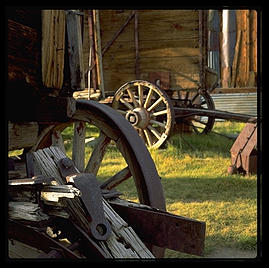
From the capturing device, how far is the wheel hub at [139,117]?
257 inches

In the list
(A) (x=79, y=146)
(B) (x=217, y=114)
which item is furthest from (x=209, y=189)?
(A) (x=79, y=146)

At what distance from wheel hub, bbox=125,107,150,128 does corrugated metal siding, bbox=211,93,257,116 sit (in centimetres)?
572

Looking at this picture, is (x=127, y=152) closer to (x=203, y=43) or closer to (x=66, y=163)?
(x=66, y=163)

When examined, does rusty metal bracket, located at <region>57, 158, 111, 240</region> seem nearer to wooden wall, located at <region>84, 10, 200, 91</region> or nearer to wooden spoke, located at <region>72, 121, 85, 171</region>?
wooden spoke, located at <region>72, 121, 85, 171</region>

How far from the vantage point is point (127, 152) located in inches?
78.4

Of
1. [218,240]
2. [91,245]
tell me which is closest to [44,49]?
[91,245]

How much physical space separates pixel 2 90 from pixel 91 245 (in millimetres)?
816

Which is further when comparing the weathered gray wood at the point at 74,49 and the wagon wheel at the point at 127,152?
the weathered gray wood at the point at 74,49

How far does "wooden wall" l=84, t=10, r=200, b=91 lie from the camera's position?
708 cm

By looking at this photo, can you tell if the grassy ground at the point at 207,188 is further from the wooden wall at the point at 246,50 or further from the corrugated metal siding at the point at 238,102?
the corrugated metal siding at the point at 238,102

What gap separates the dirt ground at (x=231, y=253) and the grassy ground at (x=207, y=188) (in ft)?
0.14

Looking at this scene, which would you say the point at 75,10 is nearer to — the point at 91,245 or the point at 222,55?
the point at 91,245

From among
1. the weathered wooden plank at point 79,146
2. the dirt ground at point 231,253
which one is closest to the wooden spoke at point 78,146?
the weathered wooden plank at point 79,146

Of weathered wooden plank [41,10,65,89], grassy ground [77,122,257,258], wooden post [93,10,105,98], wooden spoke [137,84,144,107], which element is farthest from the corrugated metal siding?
weathered wooden plank [41,10,65,89]
